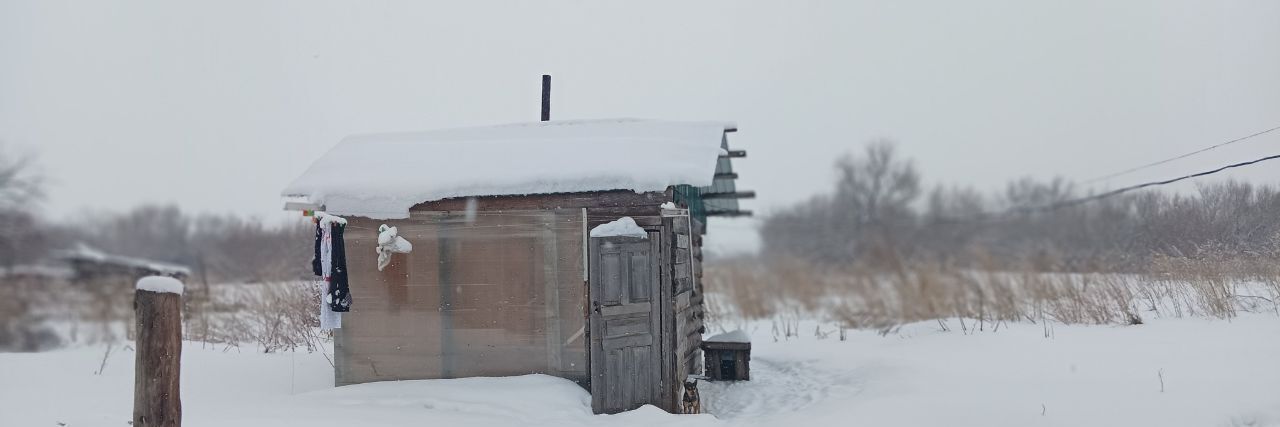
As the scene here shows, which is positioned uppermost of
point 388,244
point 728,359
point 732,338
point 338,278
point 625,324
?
point 388,244

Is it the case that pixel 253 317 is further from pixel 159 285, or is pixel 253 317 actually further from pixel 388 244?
pixel 159 285

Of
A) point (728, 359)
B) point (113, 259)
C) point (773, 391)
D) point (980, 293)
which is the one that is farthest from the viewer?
point (980, 293)

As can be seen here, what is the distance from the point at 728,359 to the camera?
11.2 m

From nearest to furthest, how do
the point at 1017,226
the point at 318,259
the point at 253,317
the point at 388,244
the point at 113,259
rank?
1. the point at 113,259
2. the point at 388,244
3. the point at 318,259
4. the point at 253,317
5. the point at 1017,226

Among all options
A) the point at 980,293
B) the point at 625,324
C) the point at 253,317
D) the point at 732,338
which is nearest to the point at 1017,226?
the point at 980,293

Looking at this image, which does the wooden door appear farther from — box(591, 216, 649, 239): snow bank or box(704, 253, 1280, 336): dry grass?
box(704, 253, 1280, 336): dry grass

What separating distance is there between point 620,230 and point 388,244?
2.82 m

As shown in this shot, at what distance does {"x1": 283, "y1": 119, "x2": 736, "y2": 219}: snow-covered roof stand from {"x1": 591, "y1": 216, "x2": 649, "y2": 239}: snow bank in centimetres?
39

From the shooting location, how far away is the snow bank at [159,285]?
5.12m

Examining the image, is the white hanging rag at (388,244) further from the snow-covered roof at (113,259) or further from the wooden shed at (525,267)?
the snow-covered roof at (113,259)

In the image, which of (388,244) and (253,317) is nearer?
(388,244)

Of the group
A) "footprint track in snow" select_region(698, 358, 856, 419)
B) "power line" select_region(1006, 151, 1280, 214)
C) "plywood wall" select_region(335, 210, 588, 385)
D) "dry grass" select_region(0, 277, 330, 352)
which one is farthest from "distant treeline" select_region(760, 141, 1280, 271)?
"dry grass" select_region(0, 277, 330, 352)

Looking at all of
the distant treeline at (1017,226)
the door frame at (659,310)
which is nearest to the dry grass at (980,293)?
the distant treeline at (1017,226)

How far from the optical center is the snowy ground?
7.11 metres
